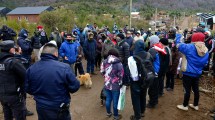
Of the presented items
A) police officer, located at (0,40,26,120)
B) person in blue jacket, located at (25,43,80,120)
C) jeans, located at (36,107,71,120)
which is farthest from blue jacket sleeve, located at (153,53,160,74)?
police officer, located at (0,40,26,120)

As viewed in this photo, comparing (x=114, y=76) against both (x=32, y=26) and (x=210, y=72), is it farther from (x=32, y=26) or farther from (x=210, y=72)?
(x=32, y=26)

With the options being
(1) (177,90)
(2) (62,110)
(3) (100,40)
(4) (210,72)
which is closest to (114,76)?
(2) (62,110)

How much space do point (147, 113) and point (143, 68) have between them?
5.01 feet

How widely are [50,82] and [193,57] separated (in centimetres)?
346

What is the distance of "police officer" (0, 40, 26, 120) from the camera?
376 centimetres

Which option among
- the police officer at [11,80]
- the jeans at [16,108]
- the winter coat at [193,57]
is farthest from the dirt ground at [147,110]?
the police officer at [11,80]

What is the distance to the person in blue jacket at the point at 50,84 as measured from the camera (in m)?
3.14

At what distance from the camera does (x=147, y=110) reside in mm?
5699

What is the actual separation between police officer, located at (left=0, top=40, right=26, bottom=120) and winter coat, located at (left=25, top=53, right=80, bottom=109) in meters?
0.65

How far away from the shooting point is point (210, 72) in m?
8.59

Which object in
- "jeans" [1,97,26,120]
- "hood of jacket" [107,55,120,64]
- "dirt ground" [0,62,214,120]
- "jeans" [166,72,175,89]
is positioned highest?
"hood of jacket" [107,55,120,64]

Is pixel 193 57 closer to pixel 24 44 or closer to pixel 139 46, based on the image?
pixel 139 46

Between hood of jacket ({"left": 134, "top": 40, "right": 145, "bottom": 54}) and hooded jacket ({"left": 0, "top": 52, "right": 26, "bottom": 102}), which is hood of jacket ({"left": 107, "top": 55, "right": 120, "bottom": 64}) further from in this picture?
hooded jacket ({"left": 0, "top": 52, "right": 26, "bottom": 102})

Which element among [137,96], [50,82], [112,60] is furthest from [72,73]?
[137,96]
